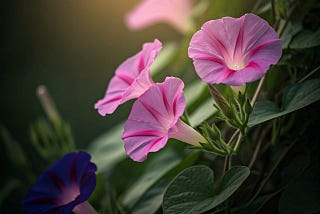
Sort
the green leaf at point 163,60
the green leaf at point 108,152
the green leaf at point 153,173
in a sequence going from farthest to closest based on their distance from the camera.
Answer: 1. the green leaf at point 163,60
2. the green leaf at point 108,152
3. the green leaf at point 153,173

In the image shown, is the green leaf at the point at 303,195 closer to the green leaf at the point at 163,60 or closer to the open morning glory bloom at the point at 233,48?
the open morning glory bloom at the point at 233,48

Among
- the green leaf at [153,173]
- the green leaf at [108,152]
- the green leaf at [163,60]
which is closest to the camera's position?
the green leaf at [153,173]

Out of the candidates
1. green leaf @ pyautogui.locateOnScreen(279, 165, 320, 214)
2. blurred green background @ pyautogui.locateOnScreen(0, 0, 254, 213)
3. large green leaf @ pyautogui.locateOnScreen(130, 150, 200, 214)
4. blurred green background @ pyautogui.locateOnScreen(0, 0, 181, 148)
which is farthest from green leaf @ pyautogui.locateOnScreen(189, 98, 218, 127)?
blurred green background @ pyautogui.locateOnScreen(0, 0, 181, 148)

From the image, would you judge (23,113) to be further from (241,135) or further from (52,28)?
(241,135)

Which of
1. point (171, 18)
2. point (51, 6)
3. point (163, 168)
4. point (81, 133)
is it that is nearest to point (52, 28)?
point (51, 6)

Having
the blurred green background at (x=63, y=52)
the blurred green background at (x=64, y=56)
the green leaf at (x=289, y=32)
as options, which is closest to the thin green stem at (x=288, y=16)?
the green leaf at (x=289, y=32)

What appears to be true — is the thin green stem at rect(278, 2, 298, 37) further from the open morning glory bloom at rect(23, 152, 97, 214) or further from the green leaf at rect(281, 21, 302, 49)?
the open morning glory bloom at rect(23, 152, 97, 214)
